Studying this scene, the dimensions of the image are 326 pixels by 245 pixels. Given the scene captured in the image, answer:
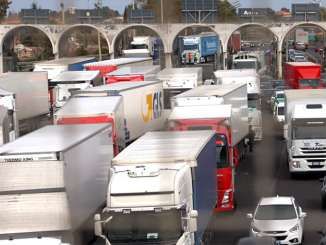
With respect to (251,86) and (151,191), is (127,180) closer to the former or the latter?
(151,191)

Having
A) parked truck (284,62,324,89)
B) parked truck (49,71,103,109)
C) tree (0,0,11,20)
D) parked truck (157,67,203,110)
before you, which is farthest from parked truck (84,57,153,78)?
tree (0,0,11,20)

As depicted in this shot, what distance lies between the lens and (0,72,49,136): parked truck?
22.2 feet

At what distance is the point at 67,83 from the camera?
712 centimetres

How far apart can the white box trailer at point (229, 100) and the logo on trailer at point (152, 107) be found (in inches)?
12.0

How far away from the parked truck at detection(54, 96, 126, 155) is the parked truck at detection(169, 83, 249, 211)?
0.32 m

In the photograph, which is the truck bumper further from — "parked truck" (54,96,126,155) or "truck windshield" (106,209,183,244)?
"truck windshield" (106,209,183,244)

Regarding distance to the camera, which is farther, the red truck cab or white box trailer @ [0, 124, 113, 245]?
the red truck cab

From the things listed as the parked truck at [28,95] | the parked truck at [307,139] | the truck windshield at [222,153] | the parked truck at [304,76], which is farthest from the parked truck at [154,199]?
the parked truck at [304,76]

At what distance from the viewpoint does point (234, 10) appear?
4.32 ft

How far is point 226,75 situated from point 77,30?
21.9 ft

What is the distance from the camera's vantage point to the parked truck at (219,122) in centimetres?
416

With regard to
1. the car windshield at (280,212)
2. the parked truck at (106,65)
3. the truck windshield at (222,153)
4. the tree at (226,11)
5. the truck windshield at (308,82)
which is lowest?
the car windshield at (280,212)

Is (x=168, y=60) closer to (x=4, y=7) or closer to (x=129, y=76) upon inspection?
(x=129, y=76)

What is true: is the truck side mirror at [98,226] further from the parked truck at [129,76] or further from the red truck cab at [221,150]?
the parked truck at [129,76]
